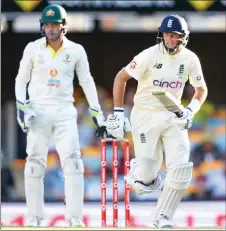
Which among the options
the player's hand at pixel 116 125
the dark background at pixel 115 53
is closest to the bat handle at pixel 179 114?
the player's hand at pixel 116 125

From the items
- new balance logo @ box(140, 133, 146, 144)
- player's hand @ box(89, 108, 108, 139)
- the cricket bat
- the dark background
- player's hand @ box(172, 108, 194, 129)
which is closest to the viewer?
the cricket bat

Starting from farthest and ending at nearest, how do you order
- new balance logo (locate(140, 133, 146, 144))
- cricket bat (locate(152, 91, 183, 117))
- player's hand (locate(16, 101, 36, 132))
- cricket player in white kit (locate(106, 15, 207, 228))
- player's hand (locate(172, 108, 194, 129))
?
player's hand (locate(16, 101, 36, 132)), new balance logo (locate(140, 133, 146, 144)), cricket player in white kit (locate(106, 15, 207, 228)), player's hand (locate(172, 108, 194, 129)), cricket bat (locate(152, 91, 183, 117))

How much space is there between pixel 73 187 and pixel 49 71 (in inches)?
33.9

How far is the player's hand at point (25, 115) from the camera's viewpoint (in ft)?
32.0

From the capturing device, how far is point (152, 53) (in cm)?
935

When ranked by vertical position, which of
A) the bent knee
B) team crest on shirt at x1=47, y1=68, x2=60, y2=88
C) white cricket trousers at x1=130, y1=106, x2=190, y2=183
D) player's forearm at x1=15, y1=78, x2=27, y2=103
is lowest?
the bent knee

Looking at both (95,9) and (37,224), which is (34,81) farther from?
(95,9)

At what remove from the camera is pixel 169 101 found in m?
9.09

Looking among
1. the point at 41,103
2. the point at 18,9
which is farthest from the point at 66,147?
the point at 18,9

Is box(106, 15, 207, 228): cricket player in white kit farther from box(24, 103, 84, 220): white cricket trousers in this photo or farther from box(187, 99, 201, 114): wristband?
box(24, 103, 84, 220): white cricket trousers

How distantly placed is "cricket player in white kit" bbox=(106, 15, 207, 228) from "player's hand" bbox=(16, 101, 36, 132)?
61 centimetres

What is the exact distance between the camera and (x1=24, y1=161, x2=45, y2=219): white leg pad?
9.85 metres

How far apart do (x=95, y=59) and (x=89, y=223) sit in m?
2.45

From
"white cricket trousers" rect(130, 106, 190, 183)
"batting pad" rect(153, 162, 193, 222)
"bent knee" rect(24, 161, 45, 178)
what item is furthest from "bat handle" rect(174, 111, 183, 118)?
"bent knee" rect(24, 161, 45, 178)
